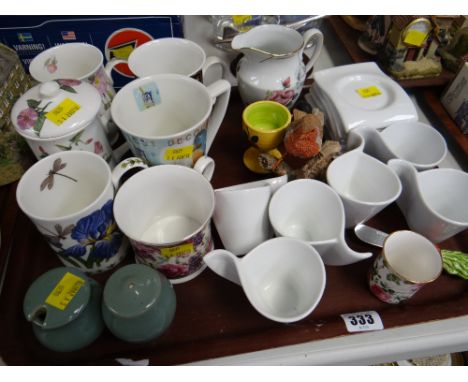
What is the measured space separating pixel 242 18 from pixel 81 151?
65 centimetres

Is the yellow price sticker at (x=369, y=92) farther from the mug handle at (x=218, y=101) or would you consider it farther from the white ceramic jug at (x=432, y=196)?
A: the mug handle at (x=218, y=101)

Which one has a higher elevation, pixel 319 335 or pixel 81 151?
pixel 81 151

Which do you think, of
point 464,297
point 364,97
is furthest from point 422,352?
point 364,97

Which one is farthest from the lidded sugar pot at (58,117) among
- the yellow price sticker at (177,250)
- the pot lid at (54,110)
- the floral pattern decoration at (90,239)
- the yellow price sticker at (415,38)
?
the yellow price sticker at (415,38)

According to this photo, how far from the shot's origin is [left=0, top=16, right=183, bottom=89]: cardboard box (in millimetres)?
764

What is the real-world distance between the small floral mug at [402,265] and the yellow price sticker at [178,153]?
13.1 inches

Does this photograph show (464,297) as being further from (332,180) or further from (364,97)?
(364,97)

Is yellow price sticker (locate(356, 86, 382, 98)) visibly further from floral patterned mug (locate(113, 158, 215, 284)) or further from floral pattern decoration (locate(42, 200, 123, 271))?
floral pattern decoration (locate(42, 200, 123, 271))

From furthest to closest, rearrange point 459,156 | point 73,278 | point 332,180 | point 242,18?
point 242,18 → point 459,156 → point 332,180 → point 73,278

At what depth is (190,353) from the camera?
0.49 meters

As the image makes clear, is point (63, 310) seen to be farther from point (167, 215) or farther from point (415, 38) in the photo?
point (415, 38)

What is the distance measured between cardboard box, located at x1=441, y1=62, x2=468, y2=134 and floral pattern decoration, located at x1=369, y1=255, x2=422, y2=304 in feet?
1.59

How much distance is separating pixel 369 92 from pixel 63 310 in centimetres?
67

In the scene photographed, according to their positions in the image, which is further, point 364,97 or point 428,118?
point 428,118
